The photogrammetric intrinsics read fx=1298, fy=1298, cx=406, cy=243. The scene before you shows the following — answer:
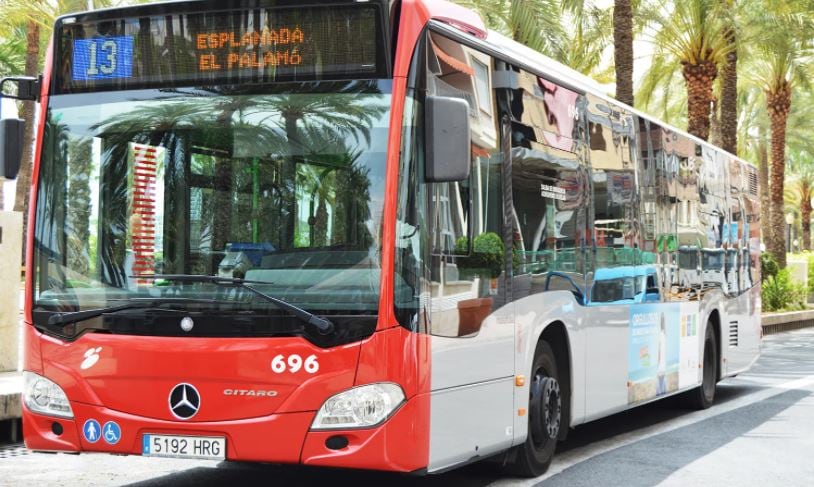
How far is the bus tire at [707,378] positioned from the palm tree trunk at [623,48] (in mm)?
11385

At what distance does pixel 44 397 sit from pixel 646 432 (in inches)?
242

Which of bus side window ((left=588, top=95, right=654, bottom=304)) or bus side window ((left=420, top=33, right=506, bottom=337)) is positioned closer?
bus side window ((left=420, top=33, right=506, bottom=337))

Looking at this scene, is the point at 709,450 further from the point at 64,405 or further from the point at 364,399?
the point at 64,405

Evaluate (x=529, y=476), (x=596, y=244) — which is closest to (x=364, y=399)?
(x=529, y=476)

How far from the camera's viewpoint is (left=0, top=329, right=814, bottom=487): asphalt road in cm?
873

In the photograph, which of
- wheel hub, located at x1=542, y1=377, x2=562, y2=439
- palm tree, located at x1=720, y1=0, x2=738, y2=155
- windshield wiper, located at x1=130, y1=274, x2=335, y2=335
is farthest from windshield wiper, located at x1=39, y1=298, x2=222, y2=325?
palm tree, located at x1=720, y1=0, x2=738, y2=155

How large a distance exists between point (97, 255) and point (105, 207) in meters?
0.27

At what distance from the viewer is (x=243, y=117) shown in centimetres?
705

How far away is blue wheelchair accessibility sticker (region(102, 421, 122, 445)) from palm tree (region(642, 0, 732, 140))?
81.3 ft

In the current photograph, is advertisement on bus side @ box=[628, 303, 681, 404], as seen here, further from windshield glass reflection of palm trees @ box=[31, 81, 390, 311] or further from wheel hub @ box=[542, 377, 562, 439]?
windshield glass reflection of palm trees @ box=[31, 81, 390, 311]

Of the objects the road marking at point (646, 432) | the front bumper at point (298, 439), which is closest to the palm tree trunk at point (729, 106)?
the road marking at point (646, 432)

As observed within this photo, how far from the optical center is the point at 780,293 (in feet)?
116

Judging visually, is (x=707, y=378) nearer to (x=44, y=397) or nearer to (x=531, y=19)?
(x=44, y=397)

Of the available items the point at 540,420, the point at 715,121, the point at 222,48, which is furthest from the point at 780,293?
the point at 222,48
